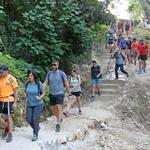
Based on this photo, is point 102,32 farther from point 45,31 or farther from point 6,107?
point 6,107

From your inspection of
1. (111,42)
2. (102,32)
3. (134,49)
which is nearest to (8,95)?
(134,49)

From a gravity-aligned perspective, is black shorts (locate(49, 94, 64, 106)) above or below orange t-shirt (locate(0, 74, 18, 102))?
below

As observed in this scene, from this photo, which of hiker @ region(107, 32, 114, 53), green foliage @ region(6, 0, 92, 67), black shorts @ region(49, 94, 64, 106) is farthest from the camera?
hiker @ region(107, 32, 114, 53)

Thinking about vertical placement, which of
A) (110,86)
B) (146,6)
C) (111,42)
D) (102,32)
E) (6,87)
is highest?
(146,6)

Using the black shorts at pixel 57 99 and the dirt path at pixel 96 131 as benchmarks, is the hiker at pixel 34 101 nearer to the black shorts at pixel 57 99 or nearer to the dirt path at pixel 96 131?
the dirt path at pixel 96 131

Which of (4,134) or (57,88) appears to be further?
(57,88)

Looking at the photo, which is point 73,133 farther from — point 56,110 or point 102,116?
point 102,116

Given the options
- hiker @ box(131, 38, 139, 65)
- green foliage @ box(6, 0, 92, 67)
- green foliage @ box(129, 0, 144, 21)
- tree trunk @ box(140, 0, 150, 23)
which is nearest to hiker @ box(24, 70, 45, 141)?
green foliage @ box(6, 0, 92, 67)

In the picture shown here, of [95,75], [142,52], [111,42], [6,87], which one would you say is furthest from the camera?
[111,42]

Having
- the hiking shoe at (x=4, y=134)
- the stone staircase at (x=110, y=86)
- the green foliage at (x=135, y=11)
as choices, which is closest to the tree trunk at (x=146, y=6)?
the stone staircase at (x=110, y=86)

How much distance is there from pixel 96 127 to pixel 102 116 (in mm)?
1386

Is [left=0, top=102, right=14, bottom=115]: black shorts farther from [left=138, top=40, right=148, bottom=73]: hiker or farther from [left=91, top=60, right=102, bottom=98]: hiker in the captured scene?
[left=138, top=40, right=148, bottom=73]: hiker

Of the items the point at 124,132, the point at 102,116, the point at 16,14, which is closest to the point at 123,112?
the point at 102,116

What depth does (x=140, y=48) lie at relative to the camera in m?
22.0
